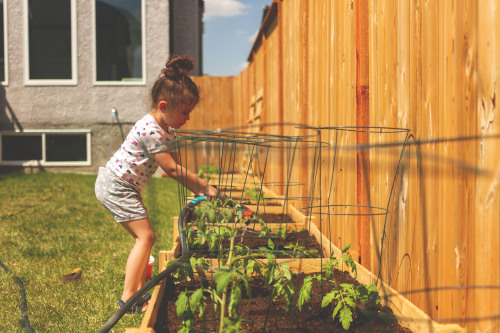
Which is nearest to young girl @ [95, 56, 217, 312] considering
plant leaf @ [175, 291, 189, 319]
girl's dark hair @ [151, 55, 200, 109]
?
girl's dark hair @ [151, 55, 200, 109]

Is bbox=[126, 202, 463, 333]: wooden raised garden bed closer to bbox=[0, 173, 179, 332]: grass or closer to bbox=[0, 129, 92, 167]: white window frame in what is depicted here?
bbox=[0, 173, 179, 332]: grass

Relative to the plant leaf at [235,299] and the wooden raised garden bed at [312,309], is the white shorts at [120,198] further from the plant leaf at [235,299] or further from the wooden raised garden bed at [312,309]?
the plant leaf at [235,299]

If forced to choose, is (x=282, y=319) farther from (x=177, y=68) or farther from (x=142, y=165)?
(x=177, y=68)

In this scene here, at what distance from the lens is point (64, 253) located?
13.7ft

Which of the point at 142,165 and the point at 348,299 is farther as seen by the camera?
the point at 142,165

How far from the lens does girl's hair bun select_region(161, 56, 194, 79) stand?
3.07 m

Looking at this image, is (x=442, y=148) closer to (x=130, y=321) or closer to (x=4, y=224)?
(x=130, y=321)

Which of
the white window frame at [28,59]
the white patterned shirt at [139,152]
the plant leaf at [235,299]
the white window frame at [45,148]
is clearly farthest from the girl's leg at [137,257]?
the white window frame at [28,59]

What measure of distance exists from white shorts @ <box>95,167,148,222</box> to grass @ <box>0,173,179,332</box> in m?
0.56

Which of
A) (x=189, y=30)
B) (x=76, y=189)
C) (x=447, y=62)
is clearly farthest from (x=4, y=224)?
(x=189, y=30)

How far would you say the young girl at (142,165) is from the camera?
112 inches

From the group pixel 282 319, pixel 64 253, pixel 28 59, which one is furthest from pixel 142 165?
pixel 28 59

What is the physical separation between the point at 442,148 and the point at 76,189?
712 centimetres

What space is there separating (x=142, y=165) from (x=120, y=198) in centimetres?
23
